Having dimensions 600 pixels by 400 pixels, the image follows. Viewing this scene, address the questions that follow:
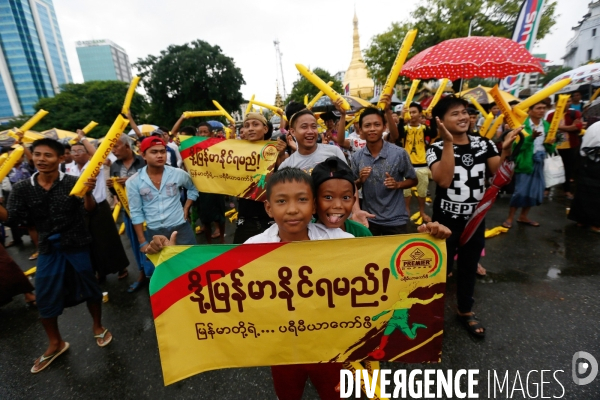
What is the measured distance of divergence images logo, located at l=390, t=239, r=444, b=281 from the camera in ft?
5.06

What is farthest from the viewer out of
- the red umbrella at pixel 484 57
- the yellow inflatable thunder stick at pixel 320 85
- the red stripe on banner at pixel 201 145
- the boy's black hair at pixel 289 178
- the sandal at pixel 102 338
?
the red stripe on banner at pixel 201 145

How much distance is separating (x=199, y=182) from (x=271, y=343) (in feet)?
8.83

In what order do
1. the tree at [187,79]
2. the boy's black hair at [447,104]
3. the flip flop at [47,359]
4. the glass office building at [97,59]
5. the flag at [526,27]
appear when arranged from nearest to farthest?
the boy's black hair at [447,104]
the flip flop at [47,359]
the flag at [526,27]
the tree at [187,79]
the glass office building at [97,59]

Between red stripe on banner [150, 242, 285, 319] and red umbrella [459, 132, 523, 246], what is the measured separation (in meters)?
1.89

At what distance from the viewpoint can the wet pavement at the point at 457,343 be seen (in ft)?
7.80

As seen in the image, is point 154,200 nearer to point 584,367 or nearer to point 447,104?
point 447,104

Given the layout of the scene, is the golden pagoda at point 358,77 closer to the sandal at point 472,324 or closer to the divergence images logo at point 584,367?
the sandal at point 472,324

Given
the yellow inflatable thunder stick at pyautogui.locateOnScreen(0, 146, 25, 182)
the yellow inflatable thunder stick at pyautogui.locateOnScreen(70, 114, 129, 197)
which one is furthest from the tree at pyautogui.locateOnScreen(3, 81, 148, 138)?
the yellow inflatable thunder stick at pyautogui.locateOnScreen(70, 114, 129, 197)

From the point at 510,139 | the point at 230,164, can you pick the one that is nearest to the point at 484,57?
the point at 510,139

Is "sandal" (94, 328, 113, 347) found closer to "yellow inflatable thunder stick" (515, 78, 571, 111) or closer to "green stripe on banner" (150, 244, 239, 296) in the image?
"green stripe on banner" (150, 244, 239, 296)

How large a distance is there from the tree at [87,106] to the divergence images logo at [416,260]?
37.4 meters

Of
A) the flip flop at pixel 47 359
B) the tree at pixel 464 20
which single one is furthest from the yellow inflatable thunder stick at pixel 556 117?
the tree at pixel 464 20

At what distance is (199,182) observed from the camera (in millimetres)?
3857

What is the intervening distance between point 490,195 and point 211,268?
2241 millimetres
